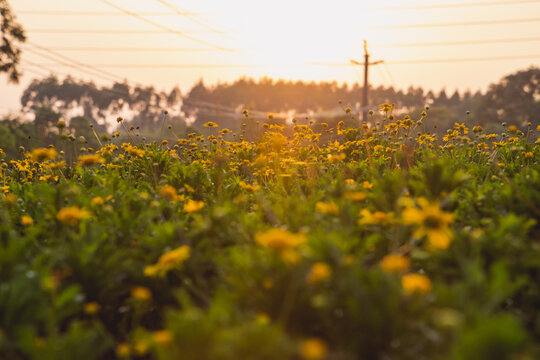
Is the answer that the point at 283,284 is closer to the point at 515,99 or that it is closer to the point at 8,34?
the point at 8,34

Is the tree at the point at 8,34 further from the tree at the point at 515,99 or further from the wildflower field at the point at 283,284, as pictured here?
the tree at the point at 515,99

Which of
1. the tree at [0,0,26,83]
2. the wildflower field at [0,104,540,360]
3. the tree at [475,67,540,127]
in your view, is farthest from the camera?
the tree at [475,67,540,127]

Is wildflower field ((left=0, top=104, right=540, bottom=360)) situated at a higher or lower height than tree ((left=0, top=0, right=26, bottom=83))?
lower

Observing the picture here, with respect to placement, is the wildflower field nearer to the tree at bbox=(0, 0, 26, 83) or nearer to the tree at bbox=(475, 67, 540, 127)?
the tree at bbox=(0, 0, 26, 83)

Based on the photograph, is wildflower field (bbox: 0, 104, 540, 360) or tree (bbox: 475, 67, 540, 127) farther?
tree (bbox: 475, 67, 540, 127)

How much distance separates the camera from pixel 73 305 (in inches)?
64.0

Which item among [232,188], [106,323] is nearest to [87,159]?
[106,323]

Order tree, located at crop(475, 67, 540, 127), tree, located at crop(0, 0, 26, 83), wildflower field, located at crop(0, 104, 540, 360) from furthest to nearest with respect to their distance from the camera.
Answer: tree, located at crop(475, 67, 540, 127), tree, located at crop(0, 0, 26, 83), wildflower field, located at crop(0, 104, 540, 360)

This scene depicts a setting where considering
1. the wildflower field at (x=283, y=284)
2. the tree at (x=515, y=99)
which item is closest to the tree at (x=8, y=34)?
the wildflower field at (x=283, y=284)

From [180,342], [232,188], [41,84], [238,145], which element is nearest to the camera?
[180,342]

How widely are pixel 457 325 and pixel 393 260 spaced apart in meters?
0.29

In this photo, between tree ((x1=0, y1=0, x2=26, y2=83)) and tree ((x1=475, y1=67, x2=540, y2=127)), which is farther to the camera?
tree ((x1=475, y1=67, x2=540, y2=127))

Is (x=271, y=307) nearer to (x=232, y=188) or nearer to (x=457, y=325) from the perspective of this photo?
(x=457, y=325)

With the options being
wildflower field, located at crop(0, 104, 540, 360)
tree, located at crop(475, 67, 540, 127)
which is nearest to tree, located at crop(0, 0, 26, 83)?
wildflower field, located at crop(0, 104, 540, 360)
